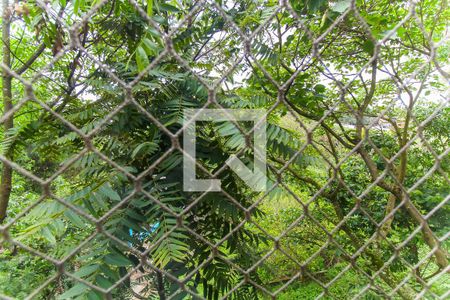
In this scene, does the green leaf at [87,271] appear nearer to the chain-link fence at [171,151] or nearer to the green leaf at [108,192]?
the chain-link fence at [171,151]

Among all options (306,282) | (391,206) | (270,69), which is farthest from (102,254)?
(306,282)

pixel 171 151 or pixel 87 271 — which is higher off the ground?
pixel 171 151

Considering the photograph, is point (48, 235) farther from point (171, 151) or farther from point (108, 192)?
point (171, 151)

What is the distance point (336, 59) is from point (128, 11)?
148 cm

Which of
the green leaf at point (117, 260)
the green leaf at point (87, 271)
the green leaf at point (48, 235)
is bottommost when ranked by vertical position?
the green leaf at point (117, 260)

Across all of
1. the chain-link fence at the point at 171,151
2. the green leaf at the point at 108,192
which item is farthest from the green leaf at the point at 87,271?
the green leaf at the point at 108,192

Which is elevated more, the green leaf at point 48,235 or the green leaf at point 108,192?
the green leaf at point 108,192

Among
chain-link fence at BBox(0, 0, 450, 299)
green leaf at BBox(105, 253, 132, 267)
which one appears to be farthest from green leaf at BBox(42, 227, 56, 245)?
green leaf at BBox(105, 253, 132, 267)

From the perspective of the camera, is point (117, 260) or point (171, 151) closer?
point (171, 151)

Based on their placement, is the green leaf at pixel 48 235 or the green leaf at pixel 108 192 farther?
the green leaf at pixel 108 192

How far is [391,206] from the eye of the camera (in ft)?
7.61

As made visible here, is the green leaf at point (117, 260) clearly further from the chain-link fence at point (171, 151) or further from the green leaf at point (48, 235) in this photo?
the green leaf at point (48, 235)

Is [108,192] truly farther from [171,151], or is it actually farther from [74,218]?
[171,151]

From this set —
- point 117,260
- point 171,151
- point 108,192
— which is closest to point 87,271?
point 117,260
